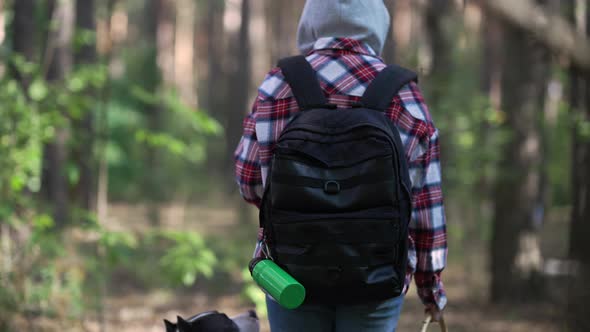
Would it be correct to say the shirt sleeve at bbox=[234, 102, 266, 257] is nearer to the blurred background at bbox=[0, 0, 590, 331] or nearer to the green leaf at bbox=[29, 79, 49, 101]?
the blurred background at bbox=[0, 0, 590, 331]

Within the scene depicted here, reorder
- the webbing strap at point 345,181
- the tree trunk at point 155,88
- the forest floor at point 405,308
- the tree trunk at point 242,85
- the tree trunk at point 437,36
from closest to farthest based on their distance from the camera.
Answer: the webbing strap at point 345,181
the forest floor at point 405,308
the tree trunk at point 437,36
the tree trunk at point 242,85
the tree trunk at point 155,88

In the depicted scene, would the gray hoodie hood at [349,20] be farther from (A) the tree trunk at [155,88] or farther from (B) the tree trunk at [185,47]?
(B) the tree trunk at [185,47]

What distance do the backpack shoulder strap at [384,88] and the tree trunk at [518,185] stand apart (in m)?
6.62

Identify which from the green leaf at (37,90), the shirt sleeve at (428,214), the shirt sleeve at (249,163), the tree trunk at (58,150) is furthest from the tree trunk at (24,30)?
the shirt sleeve at (428,214)

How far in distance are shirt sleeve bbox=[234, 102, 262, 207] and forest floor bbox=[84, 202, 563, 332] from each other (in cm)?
471

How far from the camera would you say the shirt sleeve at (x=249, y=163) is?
2.35 meters

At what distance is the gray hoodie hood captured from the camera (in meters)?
2.36

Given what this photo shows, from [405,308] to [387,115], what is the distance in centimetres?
732

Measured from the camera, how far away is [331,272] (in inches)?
80.0

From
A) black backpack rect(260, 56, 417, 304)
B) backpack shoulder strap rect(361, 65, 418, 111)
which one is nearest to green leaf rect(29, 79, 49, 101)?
black backpack rect(260, 56, 417, 304)

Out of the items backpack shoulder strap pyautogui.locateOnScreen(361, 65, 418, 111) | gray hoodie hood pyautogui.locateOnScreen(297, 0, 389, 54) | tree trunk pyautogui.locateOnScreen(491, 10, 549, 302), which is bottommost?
tree trunk pyautogui.locateOnScreen(491, 10, 549, 302)

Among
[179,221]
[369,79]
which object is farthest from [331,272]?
[179,221]

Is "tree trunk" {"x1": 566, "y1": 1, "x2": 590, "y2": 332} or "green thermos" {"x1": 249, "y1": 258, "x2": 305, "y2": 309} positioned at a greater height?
"green thermos" {"x1": 249, "y1": 258, "x2": 305, "y2": 309}

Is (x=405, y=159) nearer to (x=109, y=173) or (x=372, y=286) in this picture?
(x=372, y=286)
